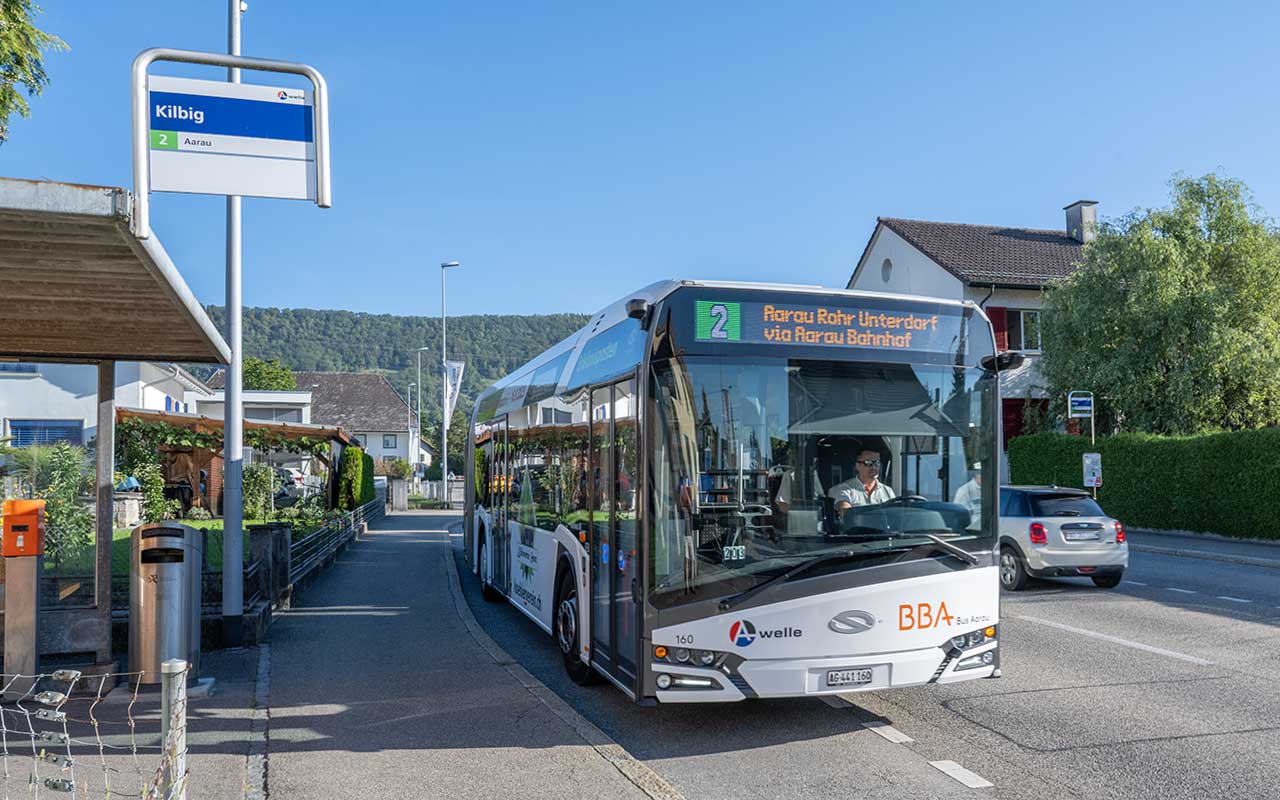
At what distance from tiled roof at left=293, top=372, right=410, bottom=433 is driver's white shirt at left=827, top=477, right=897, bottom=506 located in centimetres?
9065

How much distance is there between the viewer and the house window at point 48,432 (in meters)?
9.30

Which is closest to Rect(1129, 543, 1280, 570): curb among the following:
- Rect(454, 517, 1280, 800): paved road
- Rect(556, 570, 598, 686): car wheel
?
Rect(454, 517, 1280, 800): paved road

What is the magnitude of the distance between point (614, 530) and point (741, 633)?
5.02ft

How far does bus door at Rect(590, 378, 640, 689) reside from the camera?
721cm

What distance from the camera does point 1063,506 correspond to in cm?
1477

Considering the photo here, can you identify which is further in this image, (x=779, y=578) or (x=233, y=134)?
(x=233, y=134)

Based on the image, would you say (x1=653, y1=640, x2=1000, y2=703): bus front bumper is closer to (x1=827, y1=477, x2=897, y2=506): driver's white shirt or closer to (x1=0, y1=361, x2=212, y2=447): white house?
(x1=827, y1=477, x2=897, y2=506): driver's white shirt

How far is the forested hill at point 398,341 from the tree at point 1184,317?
414 feet

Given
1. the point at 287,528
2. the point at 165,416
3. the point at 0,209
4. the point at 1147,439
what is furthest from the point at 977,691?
A: the point at 165,416

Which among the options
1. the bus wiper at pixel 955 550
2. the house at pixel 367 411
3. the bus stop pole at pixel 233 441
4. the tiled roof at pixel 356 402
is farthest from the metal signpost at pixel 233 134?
the tiled roof at pixel 356 402

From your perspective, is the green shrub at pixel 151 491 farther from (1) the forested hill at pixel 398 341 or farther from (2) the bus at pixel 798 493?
(1) the forested hill at pixel 398 341

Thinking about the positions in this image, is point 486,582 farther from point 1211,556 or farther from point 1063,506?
point 1211,556

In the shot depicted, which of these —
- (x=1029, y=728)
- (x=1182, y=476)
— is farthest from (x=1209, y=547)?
(x=1029, y=728)

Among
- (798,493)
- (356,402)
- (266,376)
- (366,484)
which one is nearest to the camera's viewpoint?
(798,493)
